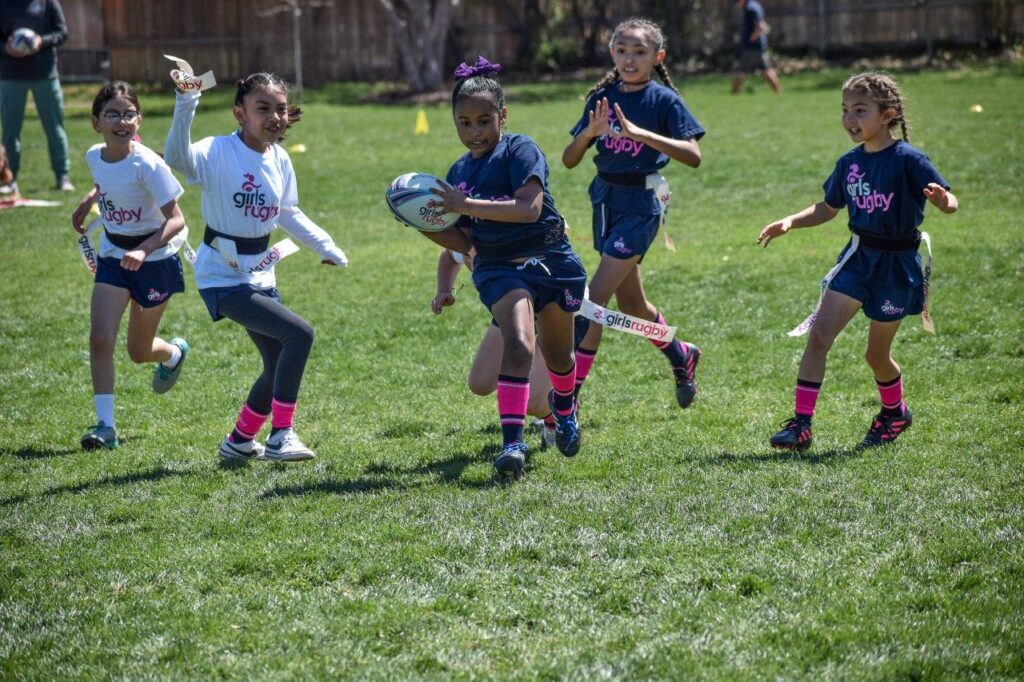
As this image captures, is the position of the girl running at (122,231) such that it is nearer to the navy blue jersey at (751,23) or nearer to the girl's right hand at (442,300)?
the girl's right hand at (442,300)

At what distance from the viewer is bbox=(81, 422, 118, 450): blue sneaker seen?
264 inches

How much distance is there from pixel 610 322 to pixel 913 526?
1.87m

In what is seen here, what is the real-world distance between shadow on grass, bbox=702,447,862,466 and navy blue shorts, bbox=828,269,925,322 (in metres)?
0.67

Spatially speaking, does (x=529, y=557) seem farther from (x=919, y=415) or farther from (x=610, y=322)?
(x=919, y=415)

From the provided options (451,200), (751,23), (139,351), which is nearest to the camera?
(451,200)

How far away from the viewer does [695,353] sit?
7.40 metres

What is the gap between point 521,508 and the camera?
5457 millimetres

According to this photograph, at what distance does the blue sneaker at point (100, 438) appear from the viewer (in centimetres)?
670

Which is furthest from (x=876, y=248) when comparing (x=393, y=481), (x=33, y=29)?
(x=33, y=29)

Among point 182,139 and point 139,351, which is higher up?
point 182,139

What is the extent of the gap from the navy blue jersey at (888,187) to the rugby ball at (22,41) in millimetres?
10444

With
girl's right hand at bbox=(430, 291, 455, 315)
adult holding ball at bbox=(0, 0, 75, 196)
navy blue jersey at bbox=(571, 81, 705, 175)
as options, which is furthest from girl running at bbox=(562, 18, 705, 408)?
adult holding ball at bbox=(0, 0, 75, 196)

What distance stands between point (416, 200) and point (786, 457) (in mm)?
2123

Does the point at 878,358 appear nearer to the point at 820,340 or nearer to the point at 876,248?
the point at 820,340
